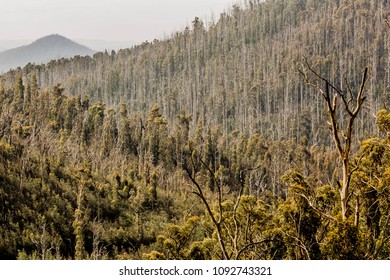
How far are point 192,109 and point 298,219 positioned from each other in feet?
198

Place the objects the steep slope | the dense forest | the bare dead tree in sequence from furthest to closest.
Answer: the steep slope, the dense forest, the bare dead tree

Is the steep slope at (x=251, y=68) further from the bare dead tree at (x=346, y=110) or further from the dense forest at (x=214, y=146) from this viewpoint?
the bare dead tree at (x=346, y=110)

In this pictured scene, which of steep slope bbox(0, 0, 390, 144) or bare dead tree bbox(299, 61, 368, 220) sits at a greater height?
steep slope bbox(0, 0, 390, 144)

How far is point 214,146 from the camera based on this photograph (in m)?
44.9

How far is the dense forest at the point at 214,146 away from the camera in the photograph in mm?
8227

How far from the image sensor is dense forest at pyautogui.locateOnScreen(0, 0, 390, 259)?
8227mm

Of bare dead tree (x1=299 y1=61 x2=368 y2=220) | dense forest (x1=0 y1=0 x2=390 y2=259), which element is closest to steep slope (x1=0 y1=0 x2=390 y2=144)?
dense forest (x1=0 y1=0 x2=390 y2=259)

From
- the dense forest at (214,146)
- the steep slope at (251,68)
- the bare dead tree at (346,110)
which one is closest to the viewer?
the bare dead tree at (346,110)

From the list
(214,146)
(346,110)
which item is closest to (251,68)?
(214,146)

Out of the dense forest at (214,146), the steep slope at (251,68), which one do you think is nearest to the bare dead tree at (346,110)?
the dense forest at (214,146)

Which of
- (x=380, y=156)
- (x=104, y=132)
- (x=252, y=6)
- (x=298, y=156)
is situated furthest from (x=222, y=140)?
(x=252, y=6)

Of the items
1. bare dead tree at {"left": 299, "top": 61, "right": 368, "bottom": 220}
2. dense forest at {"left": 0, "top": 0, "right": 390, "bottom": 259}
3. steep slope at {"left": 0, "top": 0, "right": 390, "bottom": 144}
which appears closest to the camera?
bare dead tree at {"left": 299, "top": 61, "right": 368, "bottom": 220}

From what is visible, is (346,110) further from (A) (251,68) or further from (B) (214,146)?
(A) (251,68)

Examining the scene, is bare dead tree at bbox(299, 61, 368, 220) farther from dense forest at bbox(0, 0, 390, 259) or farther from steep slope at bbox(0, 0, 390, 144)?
steep slope at bbox(0, 0, 390, 144)
